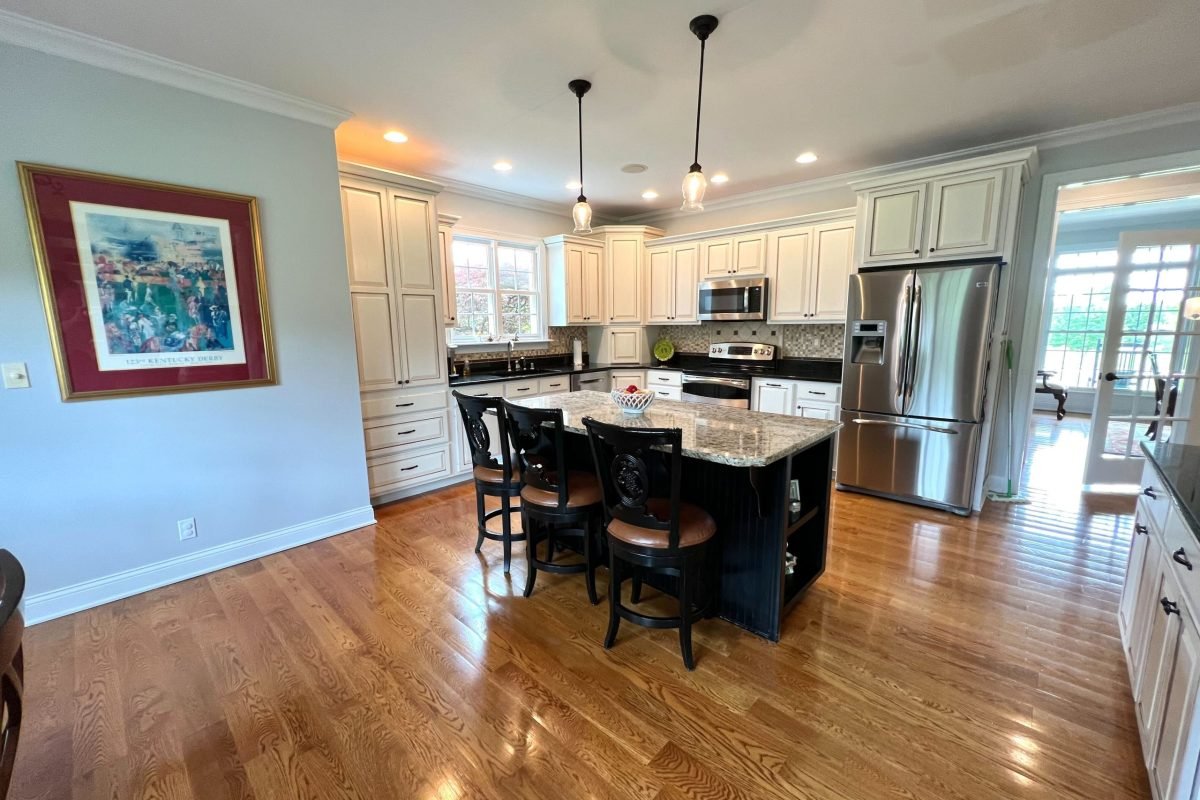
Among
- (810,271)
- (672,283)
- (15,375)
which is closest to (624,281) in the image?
(672,283)

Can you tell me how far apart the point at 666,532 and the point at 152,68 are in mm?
3286

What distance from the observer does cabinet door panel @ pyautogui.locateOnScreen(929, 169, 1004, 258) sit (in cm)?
319

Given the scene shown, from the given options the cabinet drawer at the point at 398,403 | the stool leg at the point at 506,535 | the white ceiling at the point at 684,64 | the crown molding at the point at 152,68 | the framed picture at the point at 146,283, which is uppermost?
the white ceiling at the point at 684,64

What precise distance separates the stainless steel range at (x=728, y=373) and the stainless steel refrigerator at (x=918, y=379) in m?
0.99

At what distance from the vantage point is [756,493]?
1944 millimetres

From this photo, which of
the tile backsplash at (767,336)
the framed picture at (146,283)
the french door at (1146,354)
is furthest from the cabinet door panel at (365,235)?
the french door at (1146,354)

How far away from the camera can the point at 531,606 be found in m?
2.40

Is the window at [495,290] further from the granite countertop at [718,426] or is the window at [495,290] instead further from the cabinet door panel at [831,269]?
the cabinet door panel at [831,269]

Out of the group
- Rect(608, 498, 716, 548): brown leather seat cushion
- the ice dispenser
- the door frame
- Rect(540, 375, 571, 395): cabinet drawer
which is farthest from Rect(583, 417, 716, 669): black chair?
the door frame

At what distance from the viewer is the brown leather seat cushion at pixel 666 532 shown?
1890 mm

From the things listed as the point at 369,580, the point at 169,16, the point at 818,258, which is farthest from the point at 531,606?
the point at 818,258

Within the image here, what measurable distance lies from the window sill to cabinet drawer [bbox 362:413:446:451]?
97 centimetres

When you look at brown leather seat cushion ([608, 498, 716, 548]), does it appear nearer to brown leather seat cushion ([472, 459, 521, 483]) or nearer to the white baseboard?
brown leather seat cushion ([472, 459, 521, 483])

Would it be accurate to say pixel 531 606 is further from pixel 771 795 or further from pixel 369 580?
pixel 771 795
